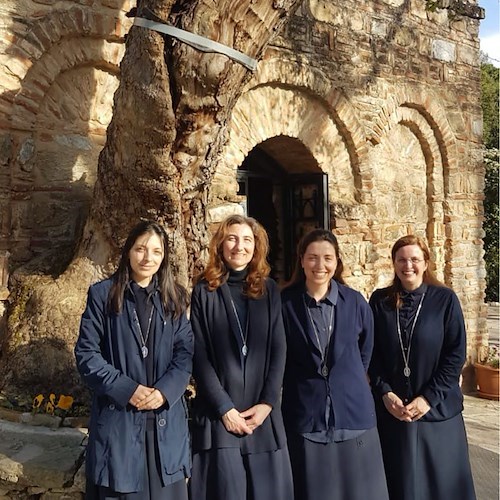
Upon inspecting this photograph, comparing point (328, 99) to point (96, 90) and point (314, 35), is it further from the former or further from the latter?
point (96, 90)

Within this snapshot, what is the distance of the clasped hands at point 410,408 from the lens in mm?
2674

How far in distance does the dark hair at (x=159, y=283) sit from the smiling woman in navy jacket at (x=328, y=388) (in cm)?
50

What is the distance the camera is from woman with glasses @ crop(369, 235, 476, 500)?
105 inches

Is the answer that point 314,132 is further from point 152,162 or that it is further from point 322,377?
point 322,377

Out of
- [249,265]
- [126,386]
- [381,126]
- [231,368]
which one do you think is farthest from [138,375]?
[381,126]

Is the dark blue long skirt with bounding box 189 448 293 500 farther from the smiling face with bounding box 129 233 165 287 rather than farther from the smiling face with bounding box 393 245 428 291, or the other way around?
the smiling face with bounding box 393 245 428 291

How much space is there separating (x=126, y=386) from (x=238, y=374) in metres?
0.47

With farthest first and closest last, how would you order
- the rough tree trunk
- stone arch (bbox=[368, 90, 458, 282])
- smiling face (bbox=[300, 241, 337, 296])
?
stone arch (bbox=[368, 90, 458, 282])
the rough tree trunk
smiling face (bbox=[300, 241, 337, 296])

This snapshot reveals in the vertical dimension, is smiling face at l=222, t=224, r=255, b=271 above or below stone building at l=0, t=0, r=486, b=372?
below

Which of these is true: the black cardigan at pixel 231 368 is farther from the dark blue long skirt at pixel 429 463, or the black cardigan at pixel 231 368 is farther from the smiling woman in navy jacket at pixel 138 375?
the dark blue long skirt at pixel 429 463

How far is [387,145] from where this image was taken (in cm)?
699

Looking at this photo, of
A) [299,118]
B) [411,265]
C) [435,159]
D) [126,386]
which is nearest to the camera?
[126,386]

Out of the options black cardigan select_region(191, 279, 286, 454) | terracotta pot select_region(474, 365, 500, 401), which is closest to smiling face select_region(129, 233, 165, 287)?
black cardigan select_region(191, 279, 286, 454)

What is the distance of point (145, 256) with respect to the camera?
2436mm
